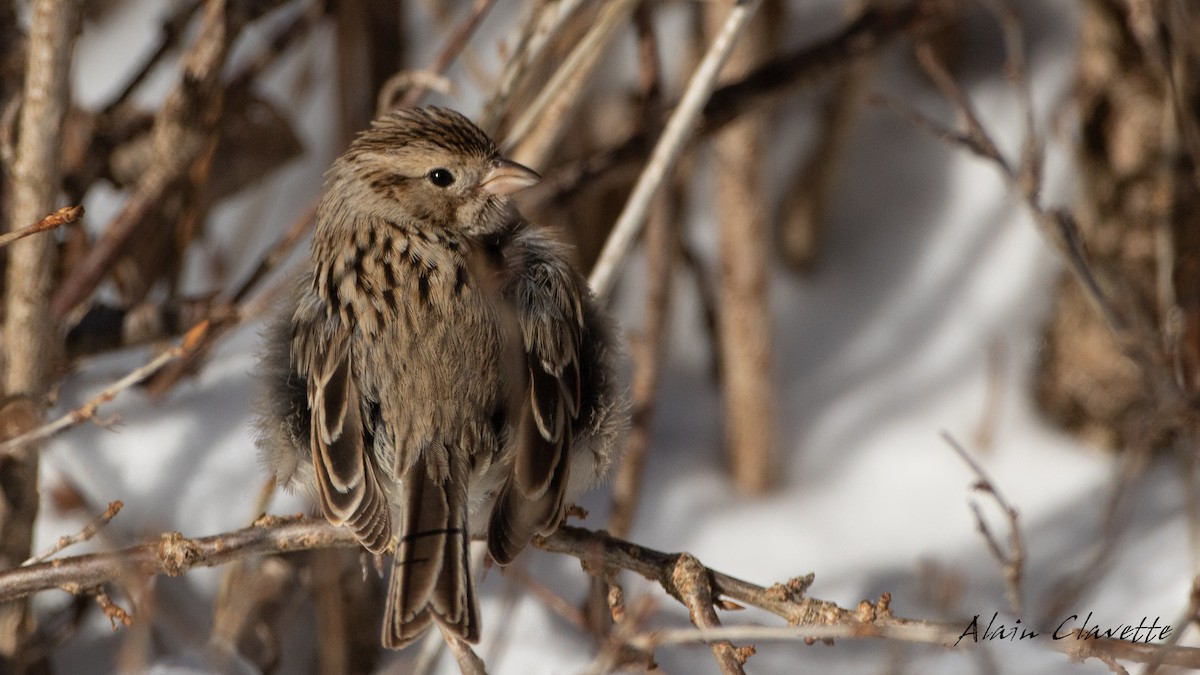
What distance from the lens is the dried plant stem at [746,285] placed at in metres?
3.78

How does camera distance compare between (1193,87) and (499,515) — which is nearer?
(499,515)

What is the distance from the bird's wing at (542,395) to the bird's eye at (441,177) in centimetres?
17

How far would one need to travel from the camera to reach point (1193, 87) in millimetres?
3463

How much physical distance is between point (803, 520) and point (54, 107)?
8.12 ft

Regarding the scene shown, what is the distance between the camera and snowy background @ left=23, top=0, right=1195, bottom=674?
319 centimetres

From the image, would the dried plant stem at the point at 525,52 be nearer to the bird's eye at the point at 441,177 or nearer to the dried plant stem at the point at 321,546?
the bird's eye at the point at 441,177

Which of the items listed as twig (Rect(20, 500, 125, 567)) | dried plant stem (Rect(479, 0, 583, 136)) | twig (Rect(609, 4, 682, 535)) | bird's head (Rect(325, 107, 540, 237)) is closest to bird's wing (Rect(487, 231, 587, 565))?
bird's head (Rect(325, 107, 540, 237))

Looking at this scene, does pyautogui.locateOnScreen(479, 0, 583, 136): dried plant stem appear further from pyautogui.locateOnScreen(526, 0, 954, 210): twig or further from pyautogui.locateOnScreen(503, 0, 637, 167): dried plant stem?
pyautogui.locateOnScreen(526, 0, 954, 210): twig

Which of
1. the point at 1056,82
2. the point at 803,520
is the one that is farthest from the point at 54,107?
the point at 1056,82

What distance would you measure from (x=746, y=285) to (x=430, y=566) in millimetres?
2135

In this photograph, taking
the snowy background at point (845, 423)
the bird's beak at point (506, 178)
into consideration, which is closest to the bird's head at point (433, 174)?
the bird's beak at point (506, 178)

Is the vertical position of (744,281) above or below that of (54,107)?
above

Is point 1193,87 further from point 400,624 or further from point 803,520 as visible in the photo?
point 400,624

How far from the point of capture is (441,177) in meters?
2.39
